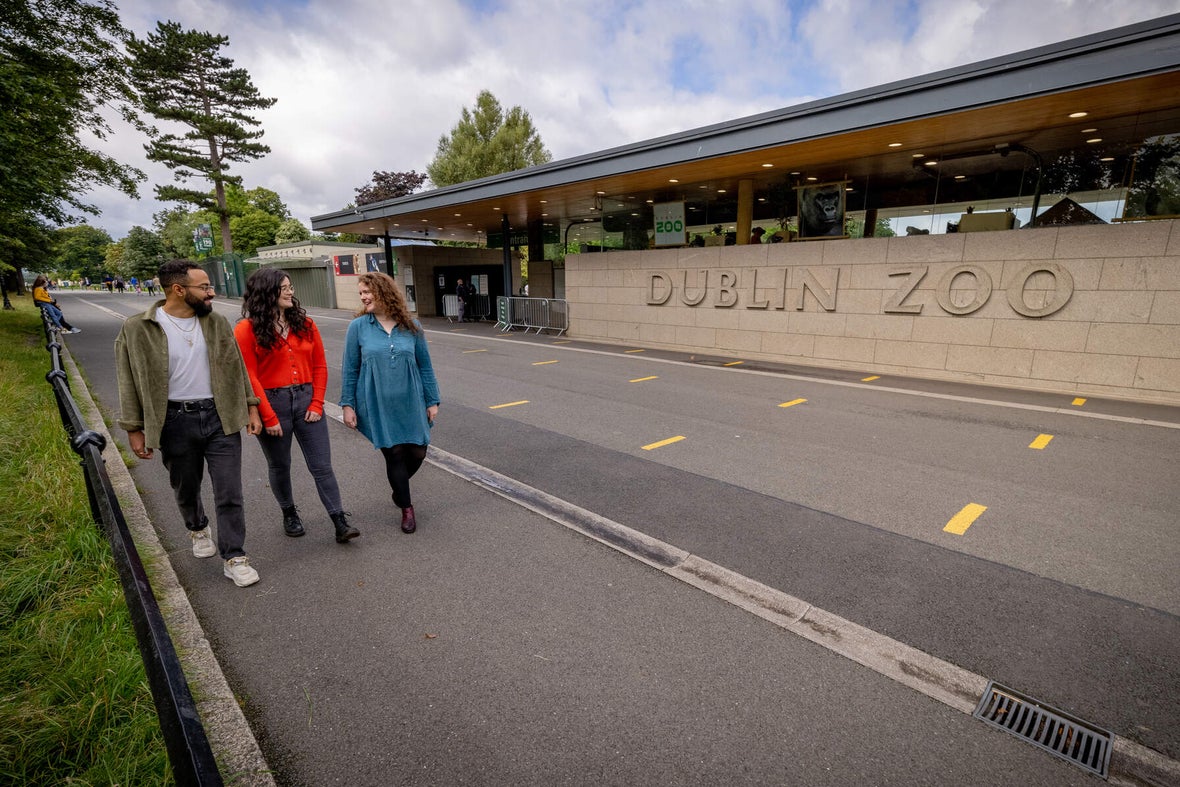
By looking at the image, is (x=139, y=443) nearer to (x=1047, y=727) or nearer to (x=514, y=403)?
→ (x=1047, y=727)

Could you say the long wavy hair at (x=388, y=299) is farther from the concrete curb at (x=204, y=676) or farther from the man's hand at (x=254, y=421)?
the concrete curb at (x=204, y=676)

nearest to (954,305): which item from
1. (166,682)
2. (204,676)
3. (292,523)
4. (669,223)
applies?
(669,223)

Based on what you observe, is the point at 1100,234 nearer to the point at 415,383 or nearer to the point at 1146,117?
the point at 1146,117

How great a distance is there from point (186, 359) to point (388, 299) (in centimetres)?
125

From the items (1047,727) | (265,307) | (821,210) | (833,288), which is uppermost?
(821,210)

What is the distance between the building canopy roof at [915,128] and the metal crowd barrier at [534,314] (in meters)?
3.49

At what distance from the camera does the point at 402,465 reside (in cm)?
409

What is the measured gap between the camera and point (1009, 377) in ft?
32.2

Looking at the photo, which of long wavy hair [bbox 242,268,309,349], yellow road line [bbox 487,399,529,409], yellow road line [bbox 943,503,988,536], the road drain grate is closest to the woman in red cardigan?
long wavy hair [bbox 242,268,309,349]

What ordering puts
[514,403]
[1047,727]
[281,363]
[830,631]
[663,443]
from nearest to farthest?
[1047,727] < [830,631] < [281,363] < [663,443] < [514,403]

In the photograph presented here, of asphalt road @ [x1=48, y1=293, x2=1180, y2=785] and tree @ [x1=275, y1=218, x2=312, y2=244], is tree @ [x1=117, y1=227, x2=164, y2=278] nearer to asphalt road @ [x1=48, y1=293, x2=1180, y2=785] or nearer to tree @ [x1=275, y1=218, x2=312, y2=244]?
tree @ [x1=275, y1=218, x2=312, y2=244]

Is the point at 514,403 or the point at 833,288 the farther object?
the point at 833,288

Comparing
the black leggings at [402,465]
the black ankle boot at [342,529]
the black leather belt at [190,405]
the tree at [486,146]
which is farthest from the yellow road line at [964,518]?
the tree at [486,146]

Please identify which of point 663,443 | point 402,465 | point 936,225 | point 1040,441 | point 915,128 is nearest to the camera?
point 402,465
